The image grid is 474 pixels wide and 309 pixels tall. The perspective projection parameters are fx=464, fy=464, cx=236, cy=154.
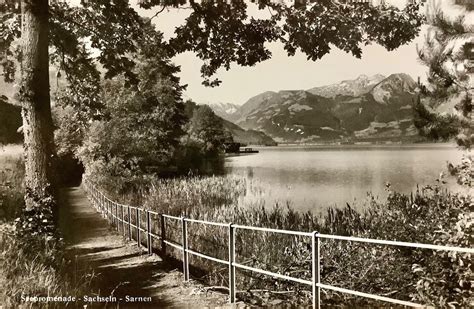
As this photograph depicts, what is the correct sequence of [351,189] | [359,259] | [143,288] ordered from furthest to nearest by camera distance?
[351,189] < [143,288] < [359,259]

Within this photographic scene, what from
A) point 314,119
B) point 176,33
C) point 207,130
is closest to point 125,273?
point 176,33

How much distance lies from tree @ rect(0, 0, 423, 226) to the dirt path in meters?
2.11

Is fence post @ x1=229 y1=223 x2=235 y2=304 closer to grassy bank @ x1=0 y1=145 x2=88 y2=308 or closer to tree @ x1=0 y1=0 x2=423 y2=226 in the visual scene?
grassy bank @ x1=0 y1=145 x2=88 y2=308

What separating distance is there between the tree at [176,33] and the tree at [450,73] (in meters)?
0.46

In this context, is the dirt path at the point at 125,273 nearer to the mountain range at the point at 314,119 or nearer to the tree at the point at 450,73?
the tree at the point at 450,73

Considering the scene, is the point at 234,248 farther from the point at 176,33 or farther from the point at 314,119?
the point at 314,119

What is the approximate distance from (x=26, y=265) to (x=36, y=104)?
2.88 meters

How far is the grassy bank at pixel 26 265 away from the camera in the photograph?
18.1 ft

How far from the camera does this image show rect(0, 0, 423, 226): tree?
768 centimetres

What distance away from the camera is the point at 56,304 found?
559 cm

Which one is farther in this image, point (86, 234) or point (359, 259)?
point (86, 234)

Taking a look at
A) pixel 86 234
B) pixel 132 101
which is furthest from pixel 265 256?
pixel 132 101

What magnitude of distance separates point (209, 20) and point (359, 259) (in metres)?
5.14

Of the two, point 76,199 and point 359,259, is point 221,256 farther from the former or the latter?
point 76,199
